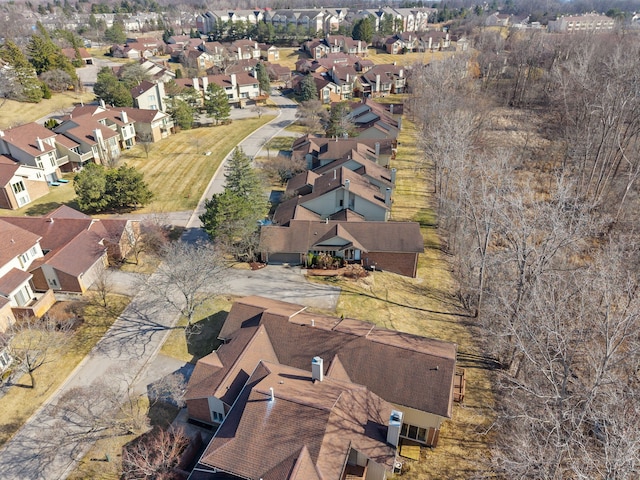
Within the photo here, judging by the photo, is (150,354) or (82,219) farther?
(82,219)

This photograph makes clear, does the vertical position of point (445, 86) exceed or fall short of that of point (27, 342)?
it exceeds it

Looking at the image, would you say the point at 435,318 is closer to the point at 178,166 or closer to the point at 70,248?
the point at 70,248

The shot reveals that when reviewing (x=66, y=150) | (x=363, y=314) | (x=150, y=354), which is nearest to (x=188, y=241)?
(x=150, y=354)

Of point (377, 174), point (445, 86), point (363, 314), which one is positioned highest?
point (445, 86)

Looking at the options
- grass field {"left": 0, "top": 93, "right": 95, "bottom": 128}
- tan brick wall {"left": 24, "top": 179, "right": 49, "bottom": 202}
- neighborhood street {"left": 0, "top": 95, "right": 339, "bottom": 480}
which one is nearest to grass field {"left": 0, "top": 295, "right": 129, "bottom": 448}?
neighborhood street {"left": 0, "top": 95, "right": 339, "bottom": 480}

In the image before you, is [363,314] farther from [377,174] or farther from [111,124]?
[111,124]

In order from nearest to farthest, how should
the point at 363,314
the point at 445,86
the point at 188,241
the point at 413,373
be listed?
the point at 413,373, the point at 363,314, the point at 188,241, the point at 445,86

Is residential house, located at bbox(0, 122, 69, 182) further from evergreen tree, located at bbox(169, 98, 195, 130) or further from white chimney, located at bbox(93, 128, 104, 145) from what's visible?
evergreen tree, located at bbox(169, 98, 195, 130)

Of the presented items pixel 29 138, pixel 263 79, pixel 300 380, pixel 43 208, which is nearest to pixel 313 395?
pixel 300 380
